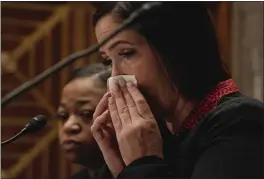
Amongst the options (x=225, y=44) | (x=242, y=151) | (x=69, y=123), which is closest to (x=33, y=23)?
(x=69, y=123)

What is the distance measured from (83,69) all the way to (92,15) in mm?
83

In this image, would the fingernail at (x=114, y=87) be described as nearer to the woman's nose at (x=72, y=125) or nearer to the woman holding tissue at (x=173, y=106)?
the woman holding tissue at (x=173, y=106)

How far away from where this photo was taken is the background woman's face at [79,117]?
27.6 inches

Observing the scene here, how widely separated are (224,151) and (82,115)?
0.23 m

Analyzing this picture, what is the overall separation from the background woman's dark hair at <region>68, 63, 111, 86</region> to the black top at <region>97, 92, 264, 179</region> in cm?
15

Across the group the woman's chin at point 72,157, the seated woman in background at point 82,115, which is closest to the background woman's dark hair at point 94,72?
the seated woman in background at point 82,115

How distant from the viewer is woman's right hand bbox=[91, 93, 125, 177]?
2.11ft

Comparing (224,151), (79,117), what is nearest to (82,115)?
(79,117)

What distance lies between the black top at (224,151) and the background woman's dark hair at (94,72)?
0.49 feet

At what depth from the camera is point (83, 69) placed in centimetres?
72

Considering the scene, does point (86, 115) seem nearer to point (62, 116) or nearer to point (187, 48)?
point (62, 116)

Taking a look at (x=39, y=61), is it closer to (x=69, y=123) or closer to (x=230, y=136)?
(x=69, y=123)

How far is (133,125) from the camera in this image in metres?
0.59

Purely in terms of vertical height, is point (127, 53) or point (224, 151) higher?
point (127, 53)
